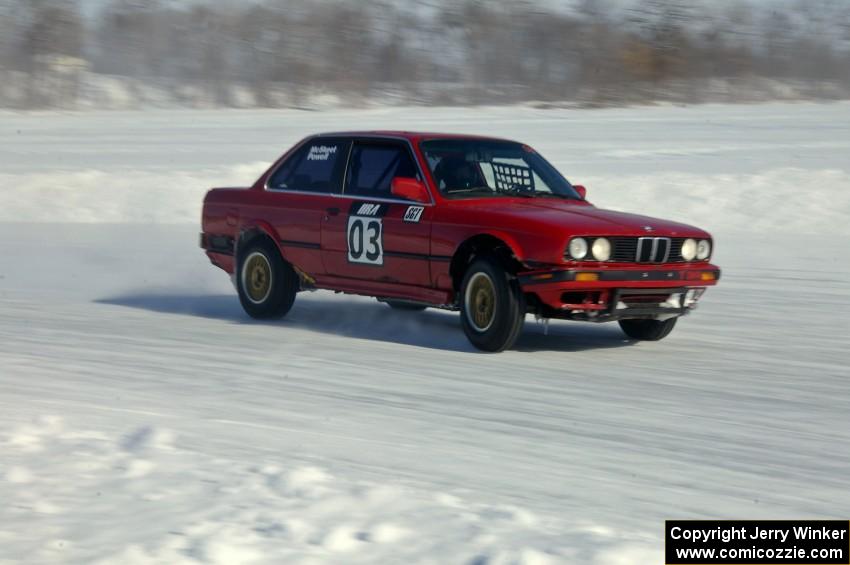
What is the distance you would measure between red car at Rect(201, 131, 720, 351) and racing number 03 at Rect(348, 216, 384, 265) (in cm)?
1

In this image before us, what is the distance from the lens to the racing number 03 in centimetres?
909

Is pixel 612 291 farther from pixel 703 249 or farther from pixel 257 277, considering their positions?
pixel 257 277

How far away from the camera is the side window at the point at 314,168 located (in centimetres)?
970

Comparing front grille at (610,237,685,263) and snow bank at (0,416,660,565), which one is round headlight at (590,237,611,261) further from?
snow bank at (0,416,660,565)

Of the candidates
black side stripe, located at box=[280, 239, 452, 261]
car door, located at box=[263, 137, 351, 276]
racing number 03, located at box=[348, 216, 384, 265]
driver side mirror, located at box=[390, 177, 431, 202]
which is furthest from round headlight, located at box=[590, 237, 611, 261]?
car door, located at box=[263, 137, 351, 276]

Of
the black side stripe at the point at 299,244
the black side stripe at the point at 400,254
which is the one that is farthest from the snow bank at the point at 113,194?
the black side stripe at the point at 400,254

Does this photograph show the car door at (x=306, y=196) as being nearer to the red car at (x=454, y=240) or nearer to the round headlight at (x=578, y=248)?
the red car at (x=454, y=240)

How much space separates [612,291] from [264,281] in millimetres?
3375

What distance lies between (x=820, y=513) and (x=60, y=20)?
1935 inches

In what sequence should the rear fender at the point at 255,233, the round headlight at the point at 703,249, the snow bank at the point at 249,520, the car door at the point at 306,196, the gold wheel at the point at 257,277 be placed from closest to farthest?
1. the snow bank at the point at 249,520
2. the round headlight at the point at 703,249
3. the car door at the point at 306,196
4. the rear fender at the point at 255,233
5. the gold wheel at the point at 257,277

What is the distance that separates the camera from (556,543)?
14.2ft

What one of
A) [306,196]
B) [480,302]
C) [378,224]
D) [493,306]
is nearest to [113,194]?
[306,196]

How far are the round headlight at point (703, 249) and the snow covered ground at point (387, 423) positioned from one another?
716 millimetres

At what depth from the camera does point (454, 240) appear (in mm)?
8438
